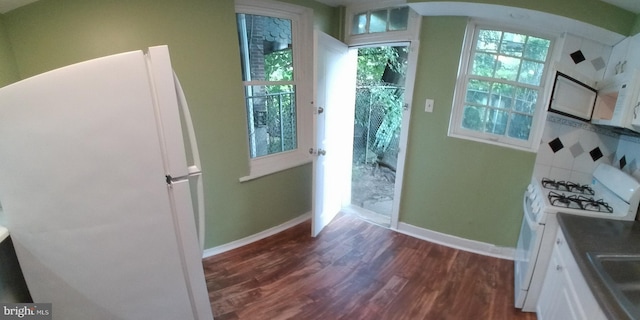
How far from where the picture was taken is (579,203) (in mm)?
1607

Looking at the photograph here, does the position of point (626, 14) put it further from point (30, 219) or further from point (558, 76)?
point (30, 219)

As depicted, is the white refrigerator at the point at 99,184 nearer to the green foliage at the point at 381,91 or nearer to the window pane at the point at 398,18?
the window pane at the point at 398,18

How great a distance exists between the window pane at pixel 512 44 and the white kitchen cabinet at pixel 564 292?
1479 millimetres

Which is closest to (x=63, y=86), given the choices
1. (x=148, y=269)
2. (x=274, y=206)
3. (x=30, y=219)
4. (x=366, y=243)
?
(x=30, y=219)

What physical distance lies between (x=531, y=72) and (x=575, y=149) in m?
0.70

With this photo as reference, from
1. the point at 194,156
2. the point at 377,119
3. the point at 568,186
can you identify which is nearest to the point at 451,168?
the point at 568,186

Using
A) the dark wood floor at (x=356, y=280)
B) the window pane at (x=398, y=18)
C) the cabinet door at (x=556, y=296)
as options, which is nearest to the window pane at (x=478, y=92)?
the window pane at (x=398, y=18)

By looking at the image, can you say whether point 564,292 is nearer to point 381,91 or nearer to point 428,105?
point 428,105

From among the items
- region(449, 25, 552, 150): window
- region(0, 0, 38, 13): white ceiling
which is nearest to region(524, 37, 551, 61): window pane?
region(449, 25, 552, 150): window

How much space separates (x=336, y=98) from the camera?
8.59 feet

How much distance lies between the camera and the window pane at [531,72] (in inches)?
82.3

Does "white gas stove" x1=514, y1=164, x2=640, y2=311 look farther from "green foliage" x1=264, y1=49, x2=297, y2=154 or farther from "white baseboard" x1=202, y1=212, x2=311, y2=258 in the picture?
"green foliage" x1=264, y1=49, x2=297, y2=154

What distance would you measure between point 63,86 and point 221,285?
1644 mm

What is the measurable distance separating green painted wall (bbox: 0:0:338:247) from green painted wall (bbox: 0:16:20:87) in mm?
20
